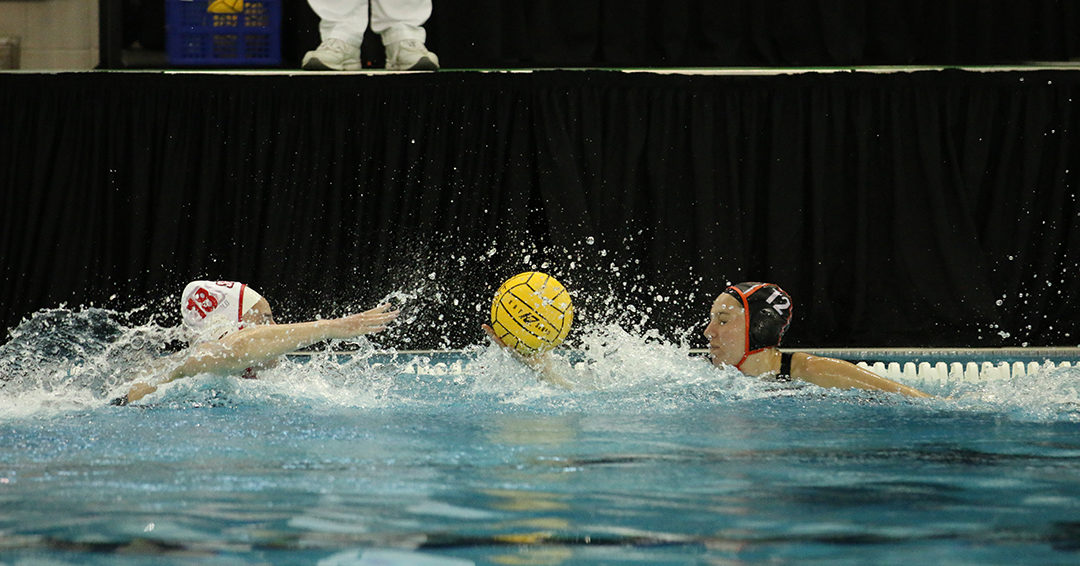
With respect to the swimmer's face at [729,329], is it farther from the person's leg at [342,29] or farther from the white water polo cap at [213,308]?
the person's leg at [342,29]

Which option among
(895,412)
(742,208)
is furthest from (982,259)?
(895,412)

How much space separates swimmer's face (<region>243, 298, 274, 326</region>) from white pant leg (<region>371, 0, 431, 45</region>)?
3109 millimetres

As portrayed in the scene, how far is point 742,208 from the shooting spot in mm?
6805

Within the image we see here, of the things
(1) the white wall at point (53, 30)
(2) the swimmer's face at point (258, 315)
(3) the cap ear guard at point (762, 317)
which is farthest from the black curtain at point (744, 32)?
(2) the swimmer's face at point (258, 315)

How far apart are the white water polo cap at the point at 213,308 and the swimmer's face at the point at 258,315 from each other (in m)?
0.02

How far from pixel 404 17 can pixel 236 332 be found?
11.3ft

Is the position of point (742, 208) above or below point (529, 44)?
below

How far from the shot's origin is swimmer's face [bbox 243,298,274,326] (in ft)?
14.2

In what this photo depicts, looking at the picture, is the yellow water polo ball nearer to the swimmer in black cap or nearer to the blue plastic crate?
the swimmer in black cap

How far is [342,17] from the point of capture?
713 cm

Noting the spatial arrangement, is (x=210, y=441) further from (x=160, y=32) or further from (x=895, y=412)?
(x=160, y=32)

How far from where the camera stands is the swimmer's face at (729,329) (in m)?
4.50

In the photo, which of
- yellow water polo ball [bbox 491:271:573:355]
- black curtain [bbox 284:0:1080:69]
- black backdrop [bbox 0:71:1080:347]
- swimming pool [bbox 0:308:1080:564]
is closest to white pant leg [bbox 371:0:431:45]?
black curtain [bbox 284:0:1080:69]

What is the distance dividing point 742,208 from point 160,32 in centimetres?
397
